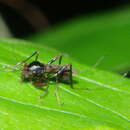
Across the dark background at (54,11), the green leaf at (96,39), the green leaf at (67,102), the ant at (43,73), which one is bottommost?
the green leaf at (67,102)

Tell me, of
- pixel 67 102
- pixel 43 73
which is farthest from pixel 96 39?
pixel 67 102

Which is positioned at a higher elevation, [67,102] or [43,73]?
[43,73]

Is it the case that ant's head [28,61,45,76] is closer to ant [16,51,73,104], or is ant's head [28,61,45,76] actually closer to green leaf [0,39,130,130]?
ant [16,51,73,104]

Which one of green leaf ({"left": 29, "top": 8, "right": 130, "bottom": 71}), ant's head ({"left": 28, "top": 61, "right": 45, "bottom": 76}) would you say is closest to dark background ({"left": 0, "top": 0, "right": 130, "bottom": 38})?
green leaf ({"left": 29, "top": 8, "right": 130, "bottom": 71})

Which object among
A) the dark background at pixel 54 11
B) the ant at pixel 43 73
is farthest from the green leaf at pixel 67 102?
the dark background at pixel 54 11

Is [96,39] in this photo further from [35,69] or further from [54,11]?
[54,11]

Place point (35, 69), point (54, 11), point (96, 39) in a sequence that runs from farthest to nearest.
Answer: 1. point (54, 11)
2. point (96, 39)
3. point (35, 69)

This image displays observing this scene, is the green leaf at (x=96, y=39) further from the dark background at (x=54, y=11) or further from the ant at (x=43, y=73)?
the dark background at (x=54, y=11)
